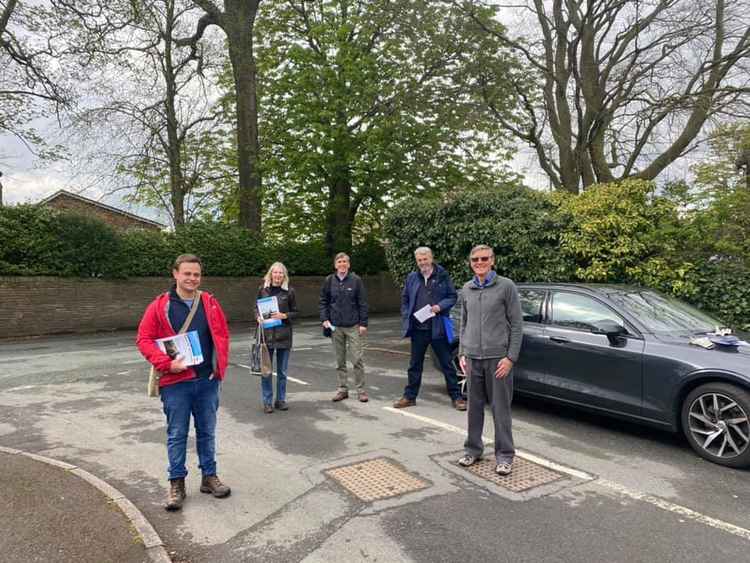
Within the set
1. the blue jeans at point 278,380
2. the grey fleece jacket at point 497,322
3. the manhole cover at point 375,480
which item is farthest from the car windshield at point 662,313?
the blue jeans at point 278,380

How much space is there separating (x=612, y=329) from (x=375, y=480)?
8.95 feet

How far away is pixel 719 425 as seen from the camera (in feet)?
14.8

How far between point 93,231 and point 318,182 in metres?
7.96

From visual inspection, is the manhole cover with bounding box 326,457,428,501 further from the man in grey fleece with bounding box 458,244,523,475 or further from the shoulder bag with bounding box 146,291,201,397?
the shoulder bag with bounding box 146,291,201,397

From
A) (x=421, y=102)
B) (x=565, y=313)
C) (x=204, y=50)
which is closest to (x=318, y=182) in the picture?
(x=421, y=102)

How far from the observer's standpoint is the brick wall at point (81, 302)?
579 inches

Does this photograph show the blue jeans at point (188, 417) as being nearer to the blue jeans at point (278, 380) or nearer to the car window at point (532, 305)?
the blue jeans at point (278, 380)

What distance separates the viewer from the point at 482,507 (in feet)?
12.2

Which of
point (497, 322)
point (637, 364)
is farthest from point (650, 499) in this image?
point (497, 322)

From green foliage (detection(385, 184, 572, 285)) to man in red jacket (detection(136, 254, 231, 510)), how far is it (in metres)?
6.67

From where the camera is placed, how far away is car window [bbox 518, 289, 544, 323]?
6203 mm

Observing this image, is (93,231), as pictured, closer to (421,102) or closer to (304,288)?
(304,288)

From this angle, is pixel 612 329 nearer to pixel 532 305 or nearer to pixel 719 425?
pixel 719 425

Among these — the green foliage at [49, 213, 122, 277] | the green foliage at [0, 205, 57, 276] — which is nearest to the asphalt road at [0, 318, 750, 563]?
the green foliage at [0, 205, 57, 276]
